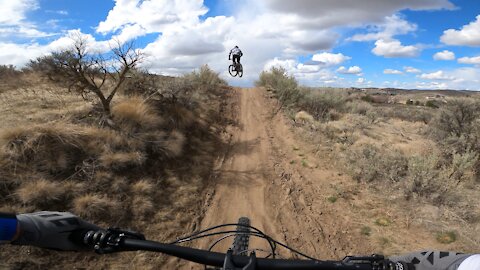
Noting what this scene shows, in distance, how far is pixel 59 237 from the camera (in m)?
1.83

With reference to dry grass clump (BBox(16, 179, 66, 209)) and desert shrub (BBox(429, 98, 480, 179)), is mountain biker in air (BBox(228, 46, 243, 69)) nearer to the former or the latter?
desert shrub (BBox(429, 98, 480, 179))

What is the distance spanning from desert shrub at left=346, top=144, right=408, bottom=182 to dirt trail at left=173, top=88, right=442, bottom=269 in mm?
498

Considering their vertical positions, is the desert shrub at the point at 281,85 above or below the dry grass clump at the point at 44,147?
above

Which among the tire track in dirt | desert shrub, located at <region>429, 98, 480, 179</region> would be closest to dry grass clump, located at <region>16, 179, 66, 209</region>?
the tire track in dirt

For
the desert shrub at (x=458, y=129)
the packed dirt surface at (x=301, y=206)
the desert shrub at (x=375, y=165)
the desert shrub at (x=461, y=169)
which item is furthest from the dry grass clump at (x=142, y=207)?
the desert shrub at (x=458, y=129)

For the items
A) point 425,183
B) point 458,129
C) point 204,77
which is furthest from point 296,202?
point 204,77

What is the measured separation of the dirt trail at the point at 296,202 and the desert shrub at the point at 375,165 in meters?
0.50

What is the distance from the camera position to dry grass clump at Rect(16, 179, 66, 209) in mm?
6746

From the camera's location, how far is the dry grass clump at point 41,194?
6.75 meters

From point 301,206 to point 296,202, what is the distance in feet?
0.69

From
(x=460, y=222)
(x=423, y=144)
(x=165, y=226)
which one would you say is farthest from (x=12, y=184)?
(x=423, y=144)

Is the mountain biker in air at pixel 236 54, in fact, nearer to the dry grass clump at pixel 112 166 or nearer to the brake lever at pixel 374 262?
the dry grass clump at pixel 112 166

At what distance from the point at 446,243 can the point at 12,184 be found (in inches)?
352

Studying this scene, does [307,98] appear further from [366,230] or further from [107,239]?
[107,239]
